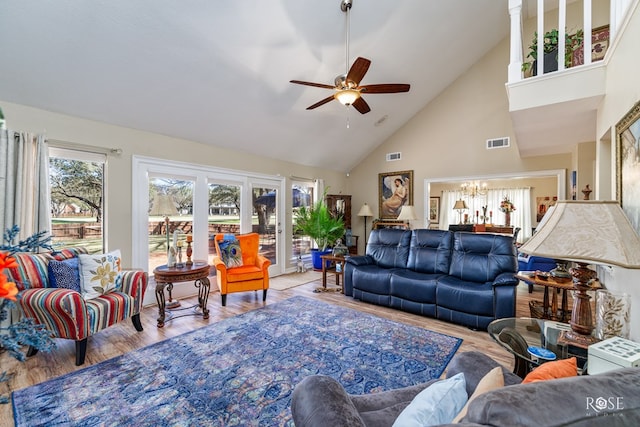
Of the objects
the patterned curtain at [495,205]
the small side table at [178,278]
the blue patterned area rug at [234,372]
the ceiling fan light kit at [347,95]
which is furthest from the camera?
the patterned curtain at [495,205]

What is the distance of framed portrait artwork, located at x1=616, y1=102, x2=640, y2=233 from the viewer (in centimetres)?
160

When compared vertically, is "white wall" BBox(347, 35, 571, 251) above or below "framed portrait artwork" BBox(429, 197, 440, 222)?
above

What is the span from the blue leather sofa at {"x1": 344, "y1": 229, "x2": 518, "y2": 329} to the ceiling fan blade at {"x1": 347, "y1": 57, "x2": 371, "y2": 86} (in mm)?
2378

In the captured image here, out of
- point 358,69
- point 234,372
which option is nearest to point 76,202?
point 234,372

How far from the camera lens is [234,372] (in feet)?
7.48

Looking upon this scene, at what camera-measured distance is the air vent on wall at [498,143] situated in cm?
546

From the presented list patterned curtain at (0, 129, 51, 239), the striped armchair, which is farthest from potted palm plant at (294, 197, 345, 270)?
patterned curtain at (0, 129, 51, 239)

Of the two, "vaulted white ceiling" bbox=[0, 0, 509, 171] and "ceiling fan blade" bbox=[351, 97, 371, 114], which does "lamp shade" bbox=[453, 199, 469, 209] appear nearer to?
"vaulted white ceiling" bbox=[0, 0, 509, 171]

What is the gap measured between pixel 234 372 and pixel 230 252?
206 centimetres

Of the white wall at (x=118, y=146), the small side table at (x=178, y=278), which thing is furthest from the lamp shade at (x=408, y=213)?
the small side table at (x=178, y=278)

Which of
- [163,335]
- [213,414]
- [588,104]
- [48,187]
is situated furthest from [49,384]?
[588,104]

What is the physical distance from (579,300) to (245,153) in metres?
4.83

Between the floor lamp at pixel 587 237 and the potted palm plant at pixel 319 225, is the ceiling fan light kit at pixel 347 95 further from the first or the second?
the potted palm plant at pixel 319 225

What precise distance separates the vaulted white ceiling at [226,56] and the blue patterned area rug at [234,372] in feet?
9.23
